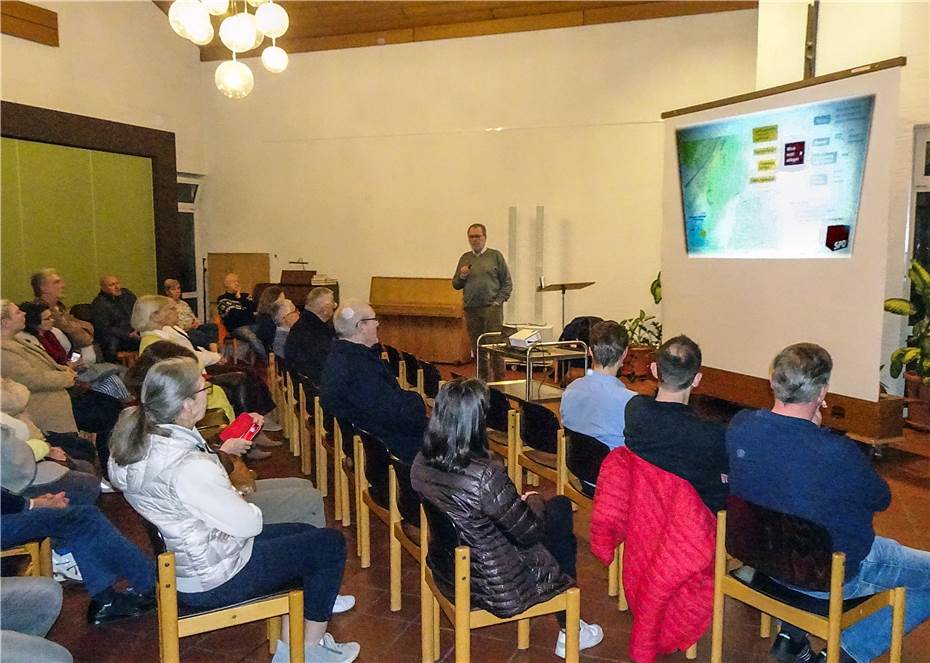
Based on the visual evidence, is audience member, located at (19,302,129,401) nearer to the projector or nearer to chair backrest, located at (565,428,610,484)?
the projector

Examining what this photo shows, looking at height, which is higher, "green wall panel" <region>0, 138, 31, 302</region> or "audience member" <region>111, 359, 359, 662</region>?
"green wall panel" <region>0, 138, 31, 302</region>

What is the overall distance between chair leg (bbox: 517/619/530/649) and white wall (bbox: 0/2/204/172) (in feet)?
24.5

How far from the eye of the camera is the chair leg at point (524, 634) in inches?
106

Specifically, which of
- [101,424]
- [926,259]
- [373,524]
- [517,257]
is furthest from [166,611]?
[517,257]

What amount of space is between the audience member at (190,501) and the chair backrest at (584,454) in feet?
3.76

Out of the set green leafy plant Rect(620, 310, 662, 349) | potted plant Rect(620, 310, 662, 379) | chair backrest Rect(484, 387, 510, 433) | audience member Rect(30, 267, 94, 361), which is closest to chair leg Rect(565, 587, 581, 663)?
chair backrest Rect(484, 387, 510, 433)

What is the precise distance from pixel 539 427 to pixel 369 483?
83 centimetres

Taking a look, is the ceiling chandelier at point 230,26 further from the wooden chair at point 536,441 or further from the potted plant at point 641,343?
the potted plant at point 641,343

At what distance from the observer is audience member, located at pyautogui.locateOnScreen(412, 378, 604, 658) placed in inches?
87.2

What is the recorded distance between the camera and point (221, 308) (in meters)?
8.23

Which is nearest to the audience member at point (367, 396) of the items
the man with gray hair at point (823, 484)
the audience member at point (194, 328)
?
the man with gray hair at point (823, 484)

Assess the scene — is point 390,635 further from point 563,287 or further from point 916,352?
point 563,287

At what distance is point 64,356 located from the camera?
5008mm

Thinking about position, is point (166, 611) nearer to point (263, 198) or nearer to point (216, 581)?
point (216, 581)
